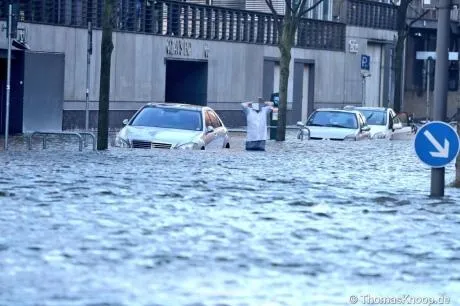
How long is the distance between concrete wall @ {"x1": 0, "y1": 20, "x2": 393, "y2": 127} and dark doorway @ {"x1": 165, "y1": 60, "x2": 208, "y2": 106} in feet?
0.99

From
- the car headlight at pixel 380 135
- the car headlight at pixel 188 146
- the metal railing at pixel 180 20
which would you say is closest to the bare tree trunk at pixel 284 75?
the car headlight at pixel 380 135

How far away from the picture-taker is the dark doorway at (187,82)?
54.8 m

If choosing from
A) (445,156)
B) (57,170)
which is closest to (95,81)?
(57,170)

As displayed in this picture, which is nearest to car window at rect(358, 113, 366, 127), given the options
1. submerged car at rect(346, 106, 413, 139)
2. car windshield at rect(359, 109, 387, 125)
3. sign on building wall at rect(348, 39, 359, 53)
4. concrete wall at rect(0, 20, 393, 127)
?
submerged car at rect(346, 106, 413, 139)

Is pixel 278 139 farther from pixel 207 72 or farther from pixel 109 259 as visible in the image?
pixel 109 259

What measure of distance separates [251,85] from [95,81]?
1245 centimetres

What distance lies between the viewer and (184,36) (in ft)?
174

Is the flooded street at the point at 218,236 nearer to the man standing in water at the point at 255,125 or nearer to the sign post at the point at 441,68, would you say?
the sign post at the point at 441,68

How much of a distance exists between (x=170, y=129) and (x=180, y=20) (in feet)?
72.6

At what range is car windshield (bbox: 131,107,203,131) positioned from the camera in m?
31.1

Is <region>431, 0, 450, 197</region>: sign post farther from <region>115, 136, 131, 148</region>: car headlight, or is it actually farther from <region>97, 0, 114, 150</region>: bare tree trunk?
<region>115, 136, 131, 148</region>: car headlight

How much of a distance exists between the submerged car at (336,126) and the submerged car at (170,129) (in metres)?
10.4

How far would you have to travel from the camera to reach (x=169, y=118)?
3117cm

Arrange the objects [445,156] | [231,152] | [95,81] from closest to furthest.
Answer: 1. [445,156]
2. [231,152]
3. [95,81]
